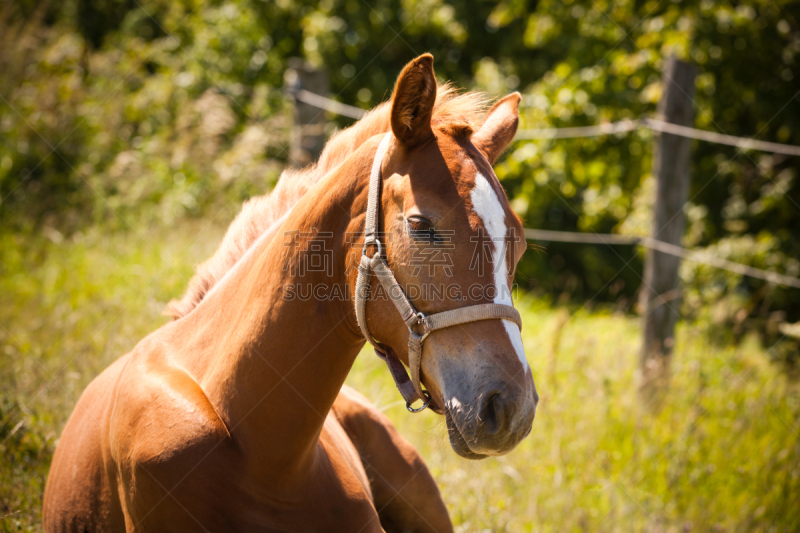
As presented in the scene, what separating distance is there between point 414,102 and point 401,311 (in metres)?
0.63

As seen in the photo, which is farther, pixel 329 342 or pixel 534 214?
pixel 534 214

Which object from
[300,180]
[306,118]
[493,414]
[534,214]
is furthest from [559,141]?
[493,414]

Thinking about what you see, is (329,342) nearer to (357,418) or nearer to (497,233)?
(497,233)

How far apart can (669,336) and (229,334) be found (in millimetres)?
4367

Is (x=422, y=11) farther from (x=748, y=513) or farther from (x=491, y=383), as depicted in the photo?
(x=491, y=383)

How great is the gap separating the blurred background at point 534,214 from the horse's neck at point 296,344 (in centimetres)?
58

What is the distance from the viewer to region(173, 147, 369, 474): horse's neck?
5.69ft

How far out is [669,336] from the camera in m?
4.95

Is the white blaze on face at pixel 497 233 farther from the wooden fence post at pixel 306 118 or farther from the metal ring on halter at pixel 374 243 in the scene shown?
the wooden fence post at pixel 306 118

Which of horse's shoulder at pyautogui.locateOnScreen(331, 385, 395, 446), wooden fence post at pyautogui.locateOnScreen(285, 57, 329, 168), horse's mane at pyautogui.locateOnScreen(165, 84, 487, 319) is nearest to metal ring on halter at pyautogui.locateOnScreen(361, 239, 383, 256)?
horse's mane at pyautogui.locateOnScreen(165, 84, 487, 319)

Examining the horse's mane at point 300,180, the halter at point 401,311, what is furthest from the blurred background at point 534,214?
the horse's mane at point 300,180

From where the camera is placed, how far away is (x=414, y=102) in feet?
5.38

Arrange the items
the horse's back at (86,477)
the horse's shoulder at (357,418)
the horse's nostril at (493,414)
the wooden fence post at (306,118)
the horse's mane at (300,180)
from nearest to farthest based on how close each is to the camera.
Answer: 1. the horse's nostril at (493,414)
2. the horse's mane at (300,180)
3. the horse's back at (86,477)
4. the horse's shoulder at (357,418)
5. the wooden fence post at (306,118)

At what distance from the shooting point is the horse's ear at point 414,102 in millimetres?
1591
